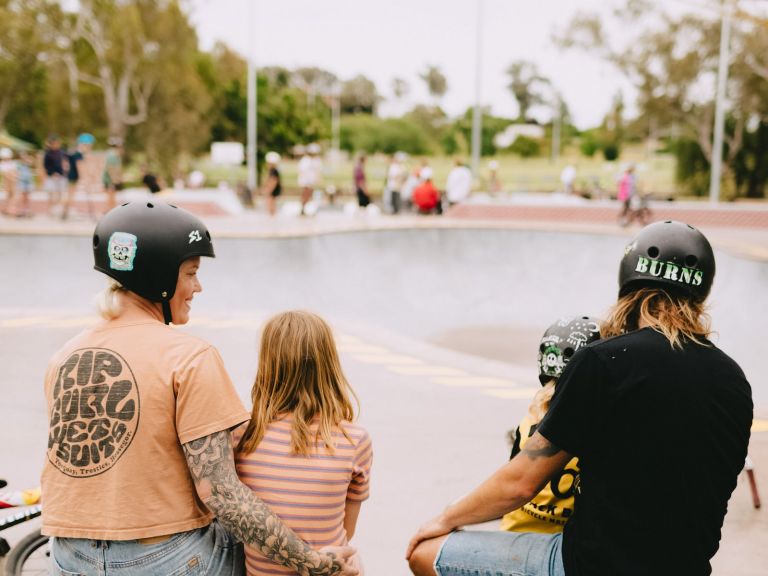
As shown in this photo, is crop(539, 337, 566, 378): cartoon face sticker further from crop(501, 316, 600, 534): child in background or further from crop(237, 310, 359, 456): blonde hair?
crop(237, 310, 359, 456): blonde hair

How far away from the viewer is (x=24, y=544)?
9.72ft

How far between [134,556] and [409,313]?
34.1 feet

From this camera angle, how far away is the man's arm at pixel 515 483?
202cm

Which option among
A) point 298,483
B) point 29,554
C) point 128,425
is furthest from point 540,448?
point 29,554

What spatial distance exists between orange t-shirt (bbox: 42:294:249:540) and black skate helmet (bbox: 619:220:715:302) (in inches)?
44.7

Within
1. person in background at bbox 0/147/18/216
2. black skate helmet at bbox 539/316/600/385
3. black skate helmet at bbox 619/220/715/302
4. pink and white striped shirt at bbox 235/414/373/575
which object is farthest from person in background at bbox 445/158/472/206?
pink and white striped shirt at bbox 235/414/373/575

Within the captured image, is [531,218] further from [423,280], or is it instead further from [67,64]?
[67,64]

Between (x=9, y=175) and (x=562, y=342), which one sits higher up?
(x=9, y=175)

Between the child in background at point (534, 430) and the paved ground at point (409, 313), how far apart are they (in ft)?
1.90

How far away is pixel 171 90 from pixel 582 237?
115 ft

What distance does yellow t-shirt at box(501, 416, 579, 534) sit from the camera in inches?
93.0

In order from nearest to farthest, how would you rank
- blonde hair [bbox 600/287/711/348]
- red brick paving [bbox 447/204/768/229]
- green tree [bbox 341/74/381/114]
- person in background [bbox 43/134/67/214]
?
blonde hair [bbox 600/287/711/348]
person in background [bbox 43/134/67/214]
red brick paving [bbox 447/204/768/229]
green tree [bbox 341/74/381/114]

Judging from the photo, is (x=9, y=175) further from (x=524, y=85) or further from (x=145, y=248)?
(x=524, y=85)

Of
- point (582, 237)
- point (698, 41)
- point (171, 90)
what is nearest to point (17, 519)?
point (582, 237)
